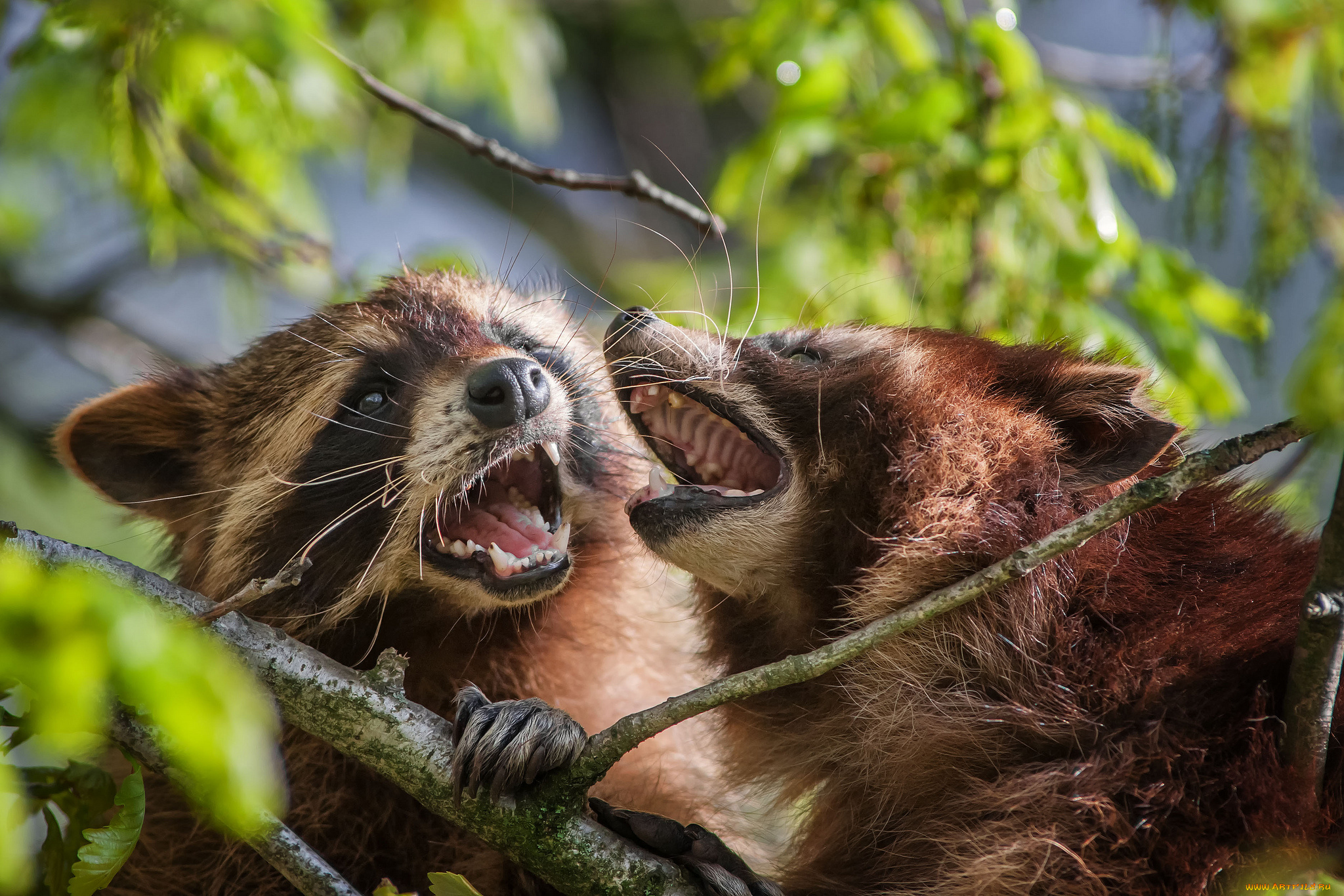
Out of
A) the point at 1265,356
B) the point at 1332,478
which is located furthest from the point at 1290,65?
the point at 1332,478

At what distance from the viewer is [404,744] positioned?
7.72ft

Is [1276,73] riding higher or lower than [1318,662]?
higher

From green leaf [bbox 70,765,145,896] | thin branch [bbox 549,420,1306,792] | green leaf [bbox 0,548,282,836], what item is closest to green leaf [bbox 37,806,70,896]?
green leaf [bbox 70,765,145,896]

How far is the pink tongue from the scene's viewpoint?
136 inches

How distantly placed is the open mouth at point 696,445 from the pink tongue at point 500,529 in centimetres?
32

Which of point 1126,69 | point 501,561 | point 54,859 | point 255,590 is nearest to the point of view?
point 255,590

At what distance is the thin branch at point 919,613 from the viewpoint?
207 centimetres

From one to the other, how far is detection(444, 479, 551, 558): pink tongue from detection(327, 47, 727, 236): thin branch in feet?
3.38

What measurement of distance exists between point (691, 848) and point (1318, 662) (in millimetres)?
1288

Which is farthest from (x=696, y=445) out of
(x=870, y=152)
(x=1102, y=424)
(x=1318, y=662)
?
(x=1318, y=662)

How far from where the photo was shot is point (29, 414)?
610cm

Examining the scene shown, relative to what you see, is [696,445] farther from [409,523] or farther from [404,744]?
[404,744]

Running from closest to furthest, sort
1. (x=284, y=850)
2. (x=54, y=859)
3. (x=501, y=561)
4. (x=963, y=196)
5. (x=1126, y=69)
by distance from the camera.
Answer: (x=284, y=850) < (x=54, y=859) < (x=501, y=561) < (x=963, y=196) < (x=1126, y=69)

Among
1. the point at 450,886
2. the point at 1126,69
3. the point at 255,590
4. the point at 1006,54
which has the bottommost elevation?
the point at 450,886
